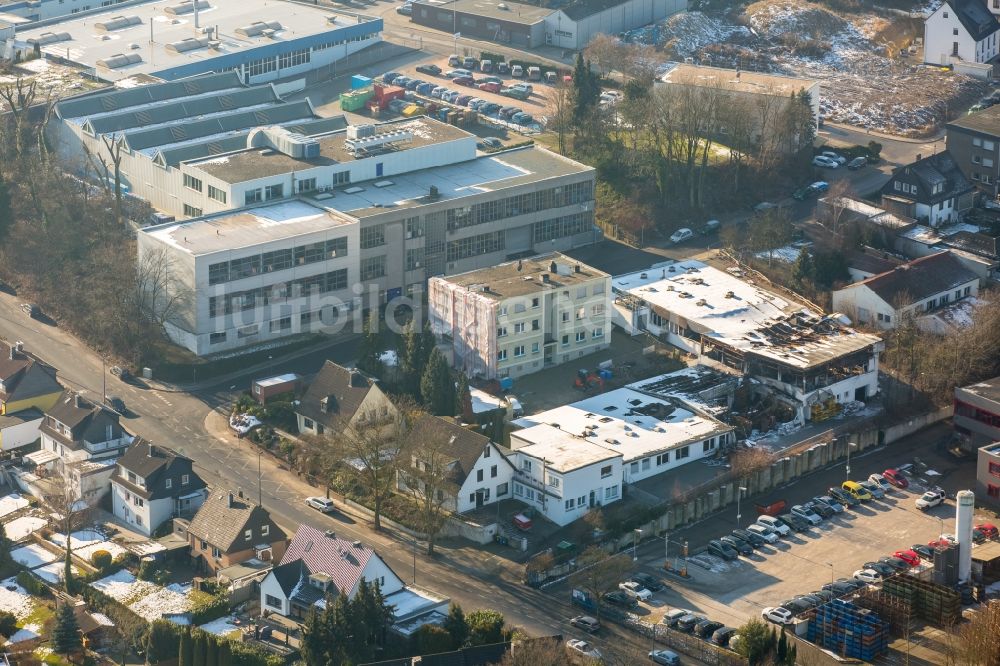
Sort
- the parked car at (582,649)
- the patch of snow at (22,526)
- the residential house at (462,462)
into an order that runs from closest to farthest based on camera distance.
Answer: the parked car at (582,649) < the patch of snow at (22,526) < the residential house at (462,462)

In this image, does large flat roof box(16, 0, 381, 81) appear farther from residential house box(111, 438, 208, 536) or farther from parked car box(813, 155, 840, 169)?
residential house box(111, 438, 208, 536)

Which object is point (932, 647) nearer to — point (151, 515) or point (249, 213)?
point (151, 515)

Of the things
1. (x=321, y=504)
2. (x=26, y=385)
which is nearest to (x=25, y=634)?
(x=321, y=504)

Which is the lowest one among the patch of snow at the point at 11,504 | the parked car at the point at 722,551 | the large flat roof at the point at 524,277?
the patch of snow at the point at 11,504

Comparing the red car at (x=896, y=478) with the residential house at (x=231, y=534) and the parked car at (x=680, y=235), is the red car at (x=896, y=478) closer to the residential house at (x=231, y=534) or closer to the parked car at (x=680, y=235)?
the parked car at (x=680, y=235)

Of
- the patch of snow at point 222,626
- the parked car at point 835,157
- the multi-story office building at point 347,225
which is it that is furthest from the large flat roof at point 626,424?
the parked car at point 835,157

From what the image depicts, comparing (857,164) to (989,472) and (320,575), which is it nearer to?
(989,472)

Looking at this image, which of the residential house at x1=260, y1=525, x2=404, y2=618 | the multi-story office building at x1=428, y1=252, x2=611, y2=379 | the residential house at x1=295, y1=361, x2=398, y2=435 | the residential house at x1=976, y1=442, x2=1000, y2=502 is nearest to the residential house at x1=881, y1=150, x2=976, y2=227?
the multi-story office building at x1=428, y1=252, x2=611, y2=379
